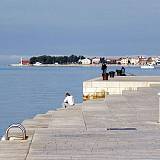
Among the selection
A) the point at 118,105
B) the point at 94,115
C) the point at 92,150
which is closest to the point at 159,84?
the point at 118,105

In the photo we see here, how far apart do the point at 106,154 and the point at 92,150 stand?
46cm

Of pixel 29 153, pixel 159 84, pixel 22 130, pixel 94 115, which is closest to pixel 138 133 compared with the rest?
pixel 22 130

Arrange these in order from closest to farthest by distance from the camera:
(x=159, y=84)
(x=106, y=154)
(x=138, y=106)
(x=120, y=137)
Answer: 1. (x=106, y=154)
2. (x=120, y=137)
3. (x=138, y=106)
4. (x=159, y=84)

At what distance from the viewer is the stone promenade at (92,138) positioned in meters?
10.4

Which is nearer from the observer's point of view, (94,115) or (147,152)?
(147,152)

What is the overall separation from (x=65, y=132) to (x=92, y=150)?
103 inches

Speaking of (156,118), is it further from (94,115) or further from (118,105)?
(118,105)

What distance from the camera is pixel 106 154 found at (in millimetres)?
10438

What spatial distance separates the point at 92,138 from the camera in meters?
12.3

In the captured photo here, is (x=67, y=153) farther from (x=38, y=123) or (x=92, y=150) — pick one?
(x=38, y=123)

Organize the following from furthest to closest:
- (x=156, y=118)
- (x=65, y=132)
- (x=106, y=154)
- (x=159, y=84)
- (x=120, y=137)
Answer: (x=159, y=84), (x=156, y=118), (x=65, y=132), (x=120, y=137), (x=106, y=154)

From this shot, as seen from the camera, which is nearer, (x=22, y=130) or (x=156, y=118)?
(x=22, y=130)

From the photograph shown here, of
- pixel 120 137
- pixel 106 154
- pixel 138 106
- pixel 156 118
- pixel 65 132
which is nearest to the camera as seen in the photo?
pixel 106 154

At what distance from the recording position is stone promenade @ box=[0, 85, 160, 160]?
10422 millimetres
